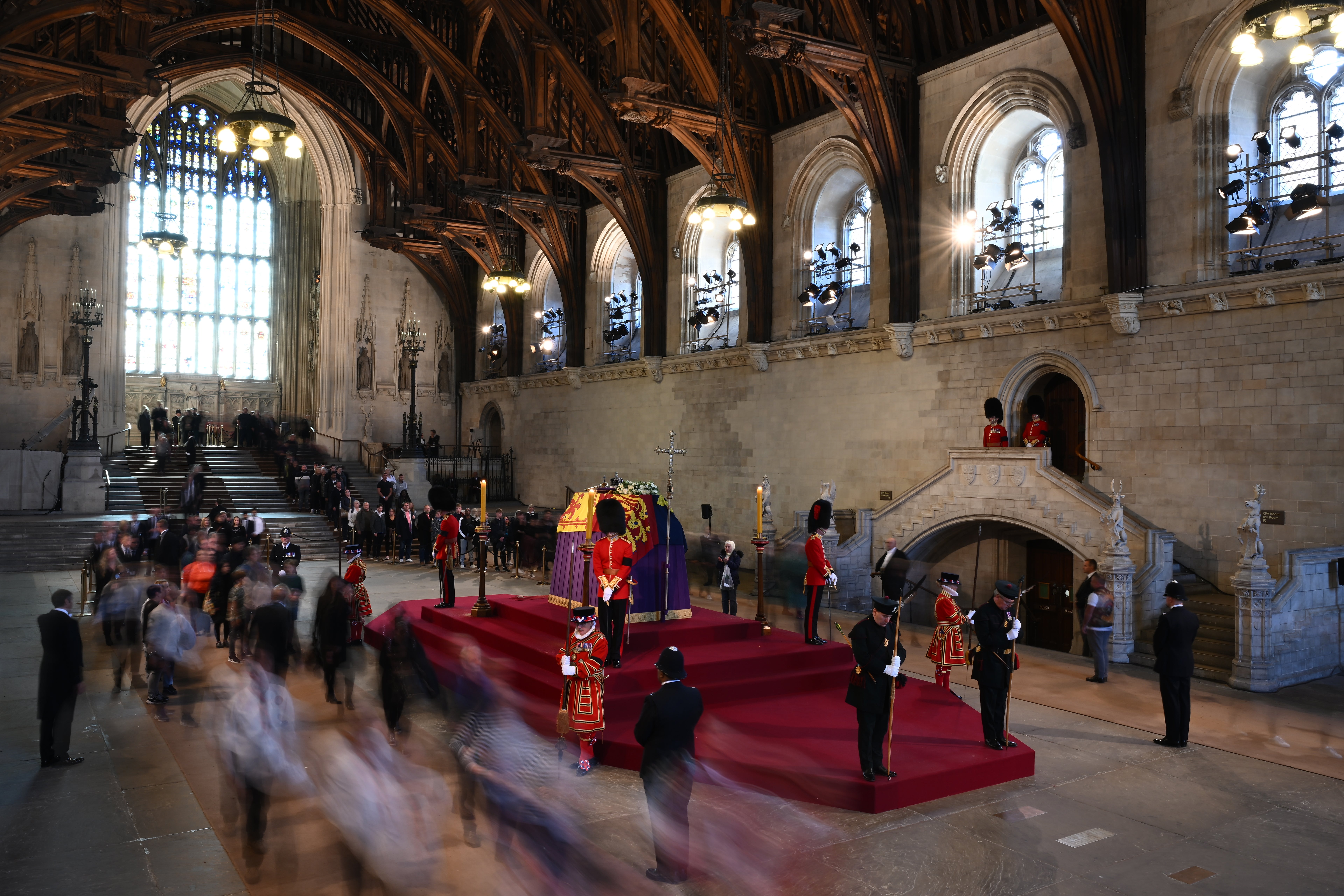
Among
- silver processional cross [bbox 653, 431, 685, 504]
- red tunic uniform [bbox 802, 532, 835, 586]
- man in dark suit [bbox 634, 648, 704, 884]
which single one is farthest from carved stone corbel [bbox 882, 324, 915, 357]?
man in dark suit [bbox 634, 648, 704, 884]

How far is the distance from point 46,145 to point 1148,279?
21423 millimetres

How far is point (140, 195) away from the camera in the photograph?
32.6 m

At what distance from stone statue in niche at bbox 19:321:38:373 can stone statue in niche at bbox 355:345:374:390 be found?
9034mm

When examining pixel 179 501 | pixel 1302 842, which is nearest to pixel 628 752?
pixel 1302 842

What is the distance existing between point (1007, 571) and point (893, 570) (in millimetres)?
2300

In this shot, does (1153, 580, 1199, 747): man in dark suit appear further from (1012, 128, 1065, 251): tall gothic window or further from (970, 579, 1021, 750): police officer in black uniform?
(1012, 128, 1065, 251): tall gothic window

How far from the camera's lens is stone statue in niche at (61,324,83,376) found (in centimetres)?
2645

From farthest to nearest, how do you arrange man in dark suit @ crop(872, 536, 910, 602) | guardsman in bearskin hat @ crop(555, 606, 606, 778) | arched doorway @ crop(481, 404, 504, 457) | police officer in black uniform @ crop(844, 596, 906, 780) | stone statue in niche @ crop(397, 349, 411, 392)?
arched doorway @ crop(481, 404, 504, 457) < stone statue in niche @ crop(397, 349, 411, 392) < man in dark suit @ crop(872, 536, 910, 602) < guardsman in bearskin hat @ crop(555, 606, 606, 778) < police officer in black uniform @ crop(844, 596, 906, 780)

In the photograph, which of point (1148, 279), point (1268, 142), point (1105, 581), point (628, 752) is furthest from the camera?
point (1148, 279)

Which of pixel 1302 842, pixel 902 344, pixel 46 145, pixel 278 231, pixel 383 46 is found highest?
pixel 383 46

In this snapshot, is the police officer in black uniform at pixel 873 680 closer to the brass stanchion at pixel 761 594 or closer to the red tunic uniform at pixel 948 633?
the red tunic uniform at pixel 948 633

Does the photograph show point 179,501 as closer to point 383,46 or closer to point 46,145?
point 46,145

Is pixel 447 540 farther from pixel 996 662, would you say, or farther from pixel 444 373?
pixel 444 373

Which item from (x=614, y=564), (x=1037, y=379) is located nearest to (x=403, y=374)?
(x=1037, y=379)
